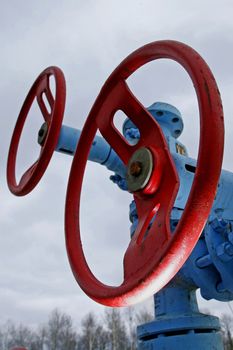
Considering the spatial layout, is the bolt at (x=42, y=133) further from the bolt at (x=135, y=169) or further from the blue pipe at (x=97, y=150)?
the bolt at (x=135, y=169)

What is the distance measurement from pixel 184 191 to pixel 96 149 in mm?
489

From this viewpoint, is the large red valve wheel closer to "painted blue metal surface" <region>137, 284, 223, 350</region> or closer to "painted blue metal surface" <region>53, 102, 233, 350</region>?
"painted blue metal surface" <region>53, 102, 233, 350</region>

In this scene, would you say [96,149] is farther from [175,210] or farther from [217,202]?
[217,202]

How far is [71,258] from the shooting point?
107 centimetres

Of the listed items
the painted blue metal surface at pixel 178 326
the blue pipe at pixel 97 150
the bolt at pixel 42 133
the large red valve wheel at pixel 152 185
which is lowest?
the painted blue metal surface at pixel 178 326

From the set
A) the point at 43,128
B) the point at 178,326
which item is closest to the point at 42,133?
the point at 43,128

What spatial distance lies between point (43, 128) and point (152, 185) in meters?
0.95

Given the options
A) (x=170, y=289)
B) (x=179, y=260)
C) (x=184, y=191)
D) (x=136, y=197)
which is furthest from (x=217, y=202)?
(x=179, y=260)

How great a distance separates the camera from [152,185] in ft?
2.96

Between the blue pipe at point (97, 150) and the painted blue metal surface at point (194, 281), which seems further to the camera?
the blue pipe at point (97, 150)

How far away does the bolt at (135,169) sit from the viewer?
933 mm

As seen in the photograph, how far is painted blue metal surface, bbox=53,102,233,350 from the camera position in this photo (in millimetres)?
1193

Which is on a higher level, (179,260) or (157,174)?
(157,174)

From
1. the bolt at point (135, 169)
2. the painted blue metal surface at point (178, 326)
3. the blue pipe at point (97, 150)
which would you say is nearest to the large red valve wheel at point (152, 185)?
the bolt at point (135, 169)
